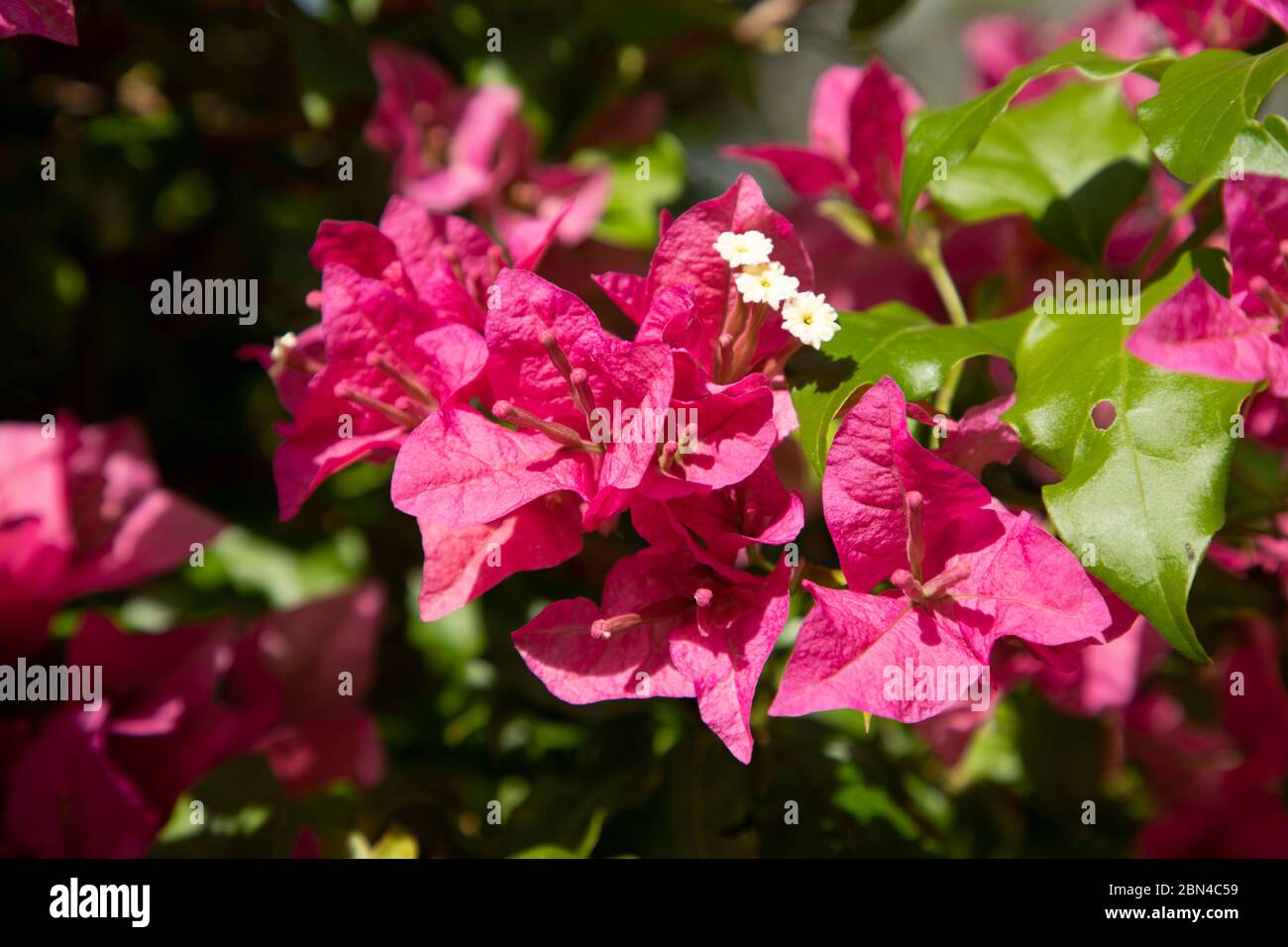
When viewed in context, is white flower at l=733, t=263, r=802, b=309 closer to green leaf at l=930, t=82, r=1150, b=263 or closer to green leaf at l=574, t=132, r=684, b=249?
green leaf at l=930, t=82, r=1150, b=263

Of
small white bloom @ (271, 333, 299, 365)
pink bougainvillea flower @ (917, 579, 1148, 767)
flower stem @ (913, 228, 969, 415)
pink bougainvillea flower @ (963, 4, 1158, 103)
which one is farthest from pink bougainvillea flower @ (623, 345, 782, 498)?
pink bougainvillea flower @ (963, 4, 1158, 103)

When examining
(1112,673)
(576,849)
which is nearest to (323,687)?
(576,849)

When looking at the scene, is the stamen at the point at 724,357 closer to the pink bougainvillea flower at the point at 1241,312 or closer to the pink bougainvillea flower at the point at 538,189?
the pink bougainvillea flower at the point at 1241,312

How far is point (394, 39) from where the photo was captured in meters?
1.09

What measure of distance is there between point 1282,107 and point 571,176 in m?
2.19

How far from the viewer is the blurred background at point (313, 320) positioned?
78 centimetres

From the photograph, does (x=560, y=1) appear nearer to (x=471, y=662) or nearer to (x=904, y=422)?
(x=471, y=662)

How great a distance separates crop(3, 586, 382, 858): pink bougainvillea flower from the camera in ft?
2.33

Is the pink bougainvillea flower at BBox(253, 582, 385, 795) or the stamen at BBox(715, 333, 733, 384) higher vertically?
the stamen at BBox(715, 333, 733, 384)

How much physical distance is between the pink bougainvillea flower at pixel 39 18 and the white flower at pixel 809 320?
15.9 inches

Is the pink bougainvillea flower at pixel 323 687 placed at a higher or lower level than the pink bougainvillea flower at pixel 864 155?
lower

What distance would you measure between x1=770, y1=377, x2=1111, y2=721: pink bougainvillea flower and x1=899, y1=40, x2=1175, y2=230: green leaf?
0.15m

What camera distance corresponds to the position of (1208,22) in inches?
29.3

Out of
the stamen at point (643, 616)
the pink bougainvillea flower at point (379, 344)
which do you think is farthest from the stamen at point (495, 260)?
the stamen at point (643, 616)
